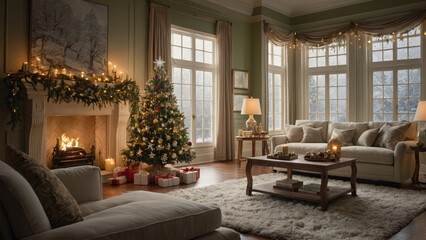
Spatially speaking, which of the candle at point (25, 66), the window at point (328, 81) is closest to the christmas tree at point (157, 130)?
the candle at point (25, 66)

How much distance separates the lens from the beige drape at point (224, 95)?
7.89 meters

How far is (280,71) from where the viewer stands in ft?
30.2

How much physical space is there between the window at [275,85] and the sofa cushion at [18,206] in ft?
25.2

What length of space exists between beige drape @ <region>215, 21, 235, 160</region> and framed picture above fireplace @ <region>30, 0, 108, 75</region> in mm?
2674

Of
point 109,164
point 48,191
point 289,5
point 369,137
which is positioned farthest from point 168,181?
point 289,5

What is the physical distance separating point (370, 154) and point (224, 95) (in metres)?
3.40

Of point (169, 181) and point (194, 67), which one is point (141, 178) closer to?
point (169, 181)

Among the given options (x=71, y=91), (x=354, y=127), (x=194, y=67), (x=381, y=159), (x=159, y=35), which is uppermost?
(x=159, y=35)

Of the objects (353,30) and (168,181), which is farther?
(353,30)

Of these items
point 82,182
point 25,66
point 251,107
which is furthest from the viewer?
point 251,107

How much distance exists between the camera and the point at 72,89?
526cm

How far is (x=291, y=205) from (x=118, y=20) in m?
4.11

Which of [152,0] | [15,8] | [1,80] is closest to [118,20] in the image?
[152,0]

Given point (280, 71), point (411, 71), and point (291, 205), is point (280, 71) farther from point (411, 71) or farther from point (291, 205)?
point (291, 205)
